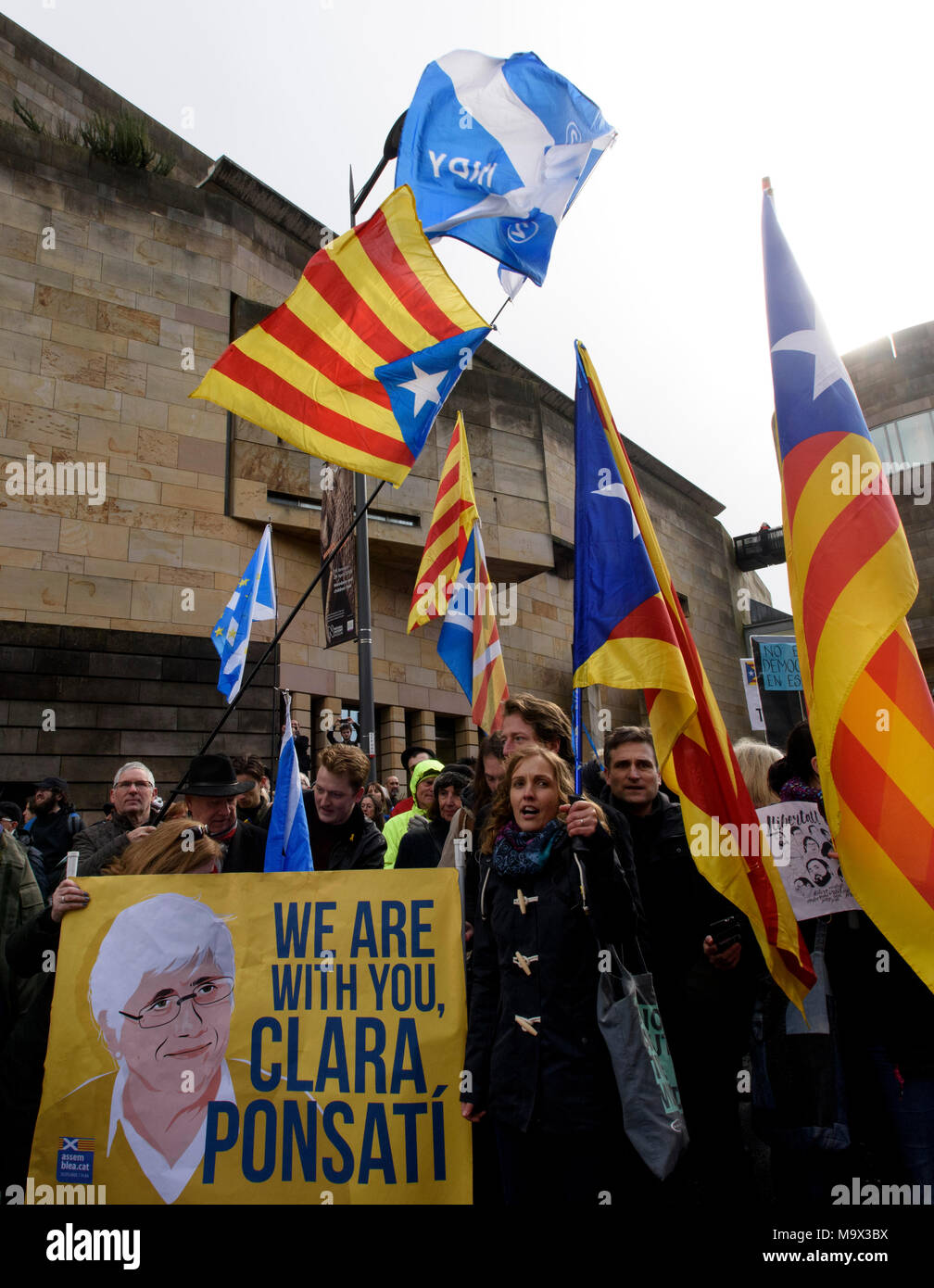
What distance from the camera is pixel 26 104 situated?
625 inches

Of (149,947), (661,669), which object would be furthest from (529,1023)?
(149,947)

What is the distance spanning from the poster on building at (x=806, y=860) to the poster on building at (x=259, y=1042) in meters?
1.25

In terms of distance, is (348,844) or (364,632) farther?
(364,632)

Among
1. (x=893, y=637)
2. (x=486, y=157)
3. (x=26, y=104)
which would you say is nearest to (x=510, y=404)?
(x=26, y=104)

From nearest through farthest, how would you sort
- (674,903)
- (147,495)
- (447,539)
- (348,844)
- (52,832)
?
(674,903), (348,844), (52,832), (447,539), (147,495)

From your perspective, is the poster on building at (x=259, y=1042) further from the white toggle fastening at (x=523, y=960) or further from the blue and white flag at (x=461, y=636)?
the blue and white flag at (x=461, y=636)

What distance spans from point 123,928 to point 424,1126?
1383 mm

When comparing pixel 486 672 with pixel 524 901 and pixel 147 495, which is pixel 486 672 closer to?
pixel 524 901

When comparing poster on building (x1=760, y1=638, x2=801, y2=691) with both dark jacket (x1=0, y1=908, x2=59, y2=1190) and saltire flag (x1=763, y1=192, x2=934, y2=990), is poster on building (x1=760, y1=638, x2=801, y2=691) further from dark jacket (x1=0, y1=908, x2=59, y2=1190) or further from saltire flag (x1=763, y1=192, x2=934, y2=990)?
dark jacket (x1=0, y1=908, x2=59, y2=1190)

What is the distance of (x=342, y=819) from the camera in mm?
4273

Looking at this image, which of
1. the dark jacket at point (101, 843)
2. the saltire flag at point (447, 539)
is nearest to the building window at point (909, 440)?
the saltire flag at point (447, 539)

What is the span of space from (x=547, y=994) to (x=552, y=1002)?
3cm

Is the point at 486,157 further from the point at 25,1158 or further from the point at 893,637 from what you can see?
the point at 25,1158

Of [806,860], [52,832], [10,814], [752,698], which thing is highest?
[752,698]
